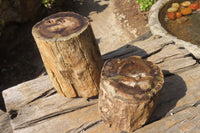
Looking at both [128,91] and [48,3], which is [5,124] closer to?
[128,91]

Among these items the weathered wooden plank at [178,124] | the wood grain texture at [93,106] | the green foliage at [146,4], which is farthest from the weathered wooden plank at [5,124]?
the green foliage at [146,4]

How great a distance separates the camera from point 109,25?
6277 mm

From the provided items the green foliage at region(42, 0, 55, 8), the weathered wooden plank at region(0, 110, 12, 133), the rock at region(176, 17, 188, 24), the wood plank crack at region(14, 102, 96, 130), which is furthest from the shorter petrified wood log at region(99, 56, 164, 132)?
the green foliage at region(42, 0, 55, 8)

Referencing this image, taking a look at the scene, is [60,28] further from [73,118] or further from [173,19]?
[173,19]

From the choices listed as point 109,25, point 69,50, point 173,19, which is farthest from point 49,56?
point 109,25

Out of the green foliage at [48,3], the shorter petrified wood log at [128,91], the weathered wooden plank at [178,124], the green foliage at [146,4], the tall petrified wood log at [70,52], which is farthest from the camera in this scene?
the green foliage at [48,3]

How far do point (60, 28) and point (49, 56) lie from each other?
12.2 inches

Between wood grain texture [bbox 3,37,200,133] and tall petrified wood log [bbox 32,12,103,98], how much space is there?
9.4 inches

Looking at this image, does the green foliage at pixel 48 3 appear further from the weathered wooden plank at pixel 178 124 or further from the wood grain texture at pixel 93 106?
the weathered wooden plank at pixel 178 124

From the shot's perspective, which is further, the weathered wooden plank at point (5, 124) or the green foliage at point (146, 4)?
the green foliage at point (146, 4)

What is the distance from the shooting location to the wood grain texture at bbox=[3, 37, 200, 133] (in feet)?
7.31

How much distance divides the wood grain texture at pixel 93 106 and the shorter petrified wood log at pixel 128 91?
0.88ft

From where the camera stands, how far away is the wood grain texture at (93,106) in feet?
7.31

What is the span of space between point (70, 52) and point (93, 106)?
806 millimetres
